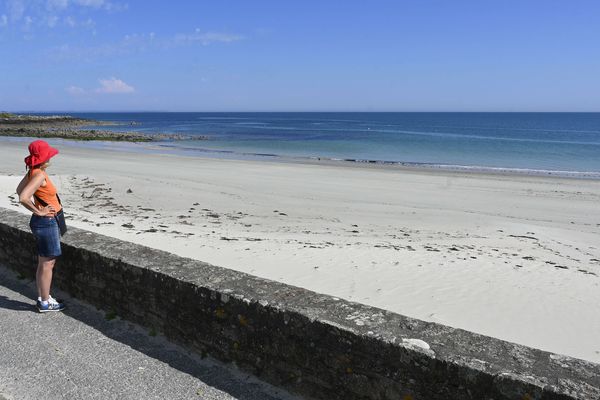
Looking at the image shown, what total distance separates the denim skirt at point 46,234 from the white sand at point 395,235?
350 centimetres

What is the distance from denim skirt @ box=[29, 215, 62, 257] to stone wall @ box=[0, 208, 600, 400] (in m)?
0.26

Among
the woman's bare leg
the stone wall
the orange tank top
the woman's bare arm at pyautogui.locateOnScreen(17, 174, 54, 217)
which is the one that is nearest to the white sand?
the stone wall

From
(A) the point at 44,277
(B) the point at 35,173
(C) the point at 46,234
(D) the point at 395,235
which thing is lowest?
(D) the point at 395,235

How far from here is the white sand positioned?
6469mm

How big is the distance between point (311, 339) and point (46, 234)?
103 inches

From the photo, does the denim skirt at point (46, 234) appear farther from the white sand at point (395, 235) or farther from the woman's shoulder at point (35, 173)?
the white sand at point (395, 235)

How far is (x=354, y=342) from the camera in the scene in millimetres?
2803

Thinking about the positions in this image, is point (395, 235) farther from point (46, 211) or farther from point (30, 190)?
point (30, 190)

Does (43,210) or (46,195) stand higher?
(46,195)

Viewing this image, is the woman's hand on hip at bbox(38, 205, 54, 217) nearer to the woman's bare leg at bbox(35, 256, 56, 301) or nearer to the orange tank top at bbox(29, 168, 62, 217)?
the orange tank top at bbox(29, 168, 62, 217)

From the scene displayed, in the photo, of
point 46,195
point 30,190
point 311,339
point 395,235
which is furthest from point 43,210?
point 395,235

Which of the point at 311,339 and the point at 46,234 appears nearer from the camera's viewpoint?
the point at 311,339

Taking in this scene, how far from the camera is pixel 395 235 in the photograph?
1093 cm

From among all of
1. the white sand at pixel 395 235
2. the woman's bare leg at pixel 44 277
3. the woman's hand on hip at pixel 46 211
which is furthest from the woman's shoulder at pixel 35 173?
the white sand at pixel 395 235
